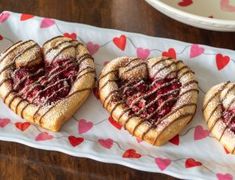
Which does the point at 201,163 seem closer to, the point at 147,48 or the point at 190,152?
the point at 190,152

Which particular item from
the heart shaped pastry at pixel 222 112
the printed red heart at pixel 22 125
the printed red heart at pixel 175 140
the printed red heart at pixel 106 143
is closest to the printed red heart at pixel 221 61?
the heart shaped pastry at pixel 222 112

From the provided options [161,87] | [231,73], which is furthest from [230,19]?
[161,87]

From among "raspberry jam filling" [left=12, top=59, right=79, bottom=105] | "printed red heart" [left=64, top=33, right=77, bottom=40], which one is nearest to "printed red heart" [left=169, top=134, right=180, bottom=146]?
"raspberry jam filling" [left=12, top=59, right=79, bottom=105]

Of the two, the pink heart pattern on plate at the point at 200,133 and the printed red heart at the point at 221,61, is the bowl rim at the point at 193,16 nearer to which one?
the printed red heart at the point at 221,61

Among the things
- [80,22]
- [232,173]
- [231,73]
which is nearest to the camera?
[232,173]

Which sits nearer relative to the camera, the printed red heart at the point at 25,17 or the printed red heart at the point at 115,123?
the printed red heart at the point at 115,123

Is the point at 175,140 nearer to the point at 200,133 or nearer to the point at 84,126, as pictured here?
the point at 200,133
